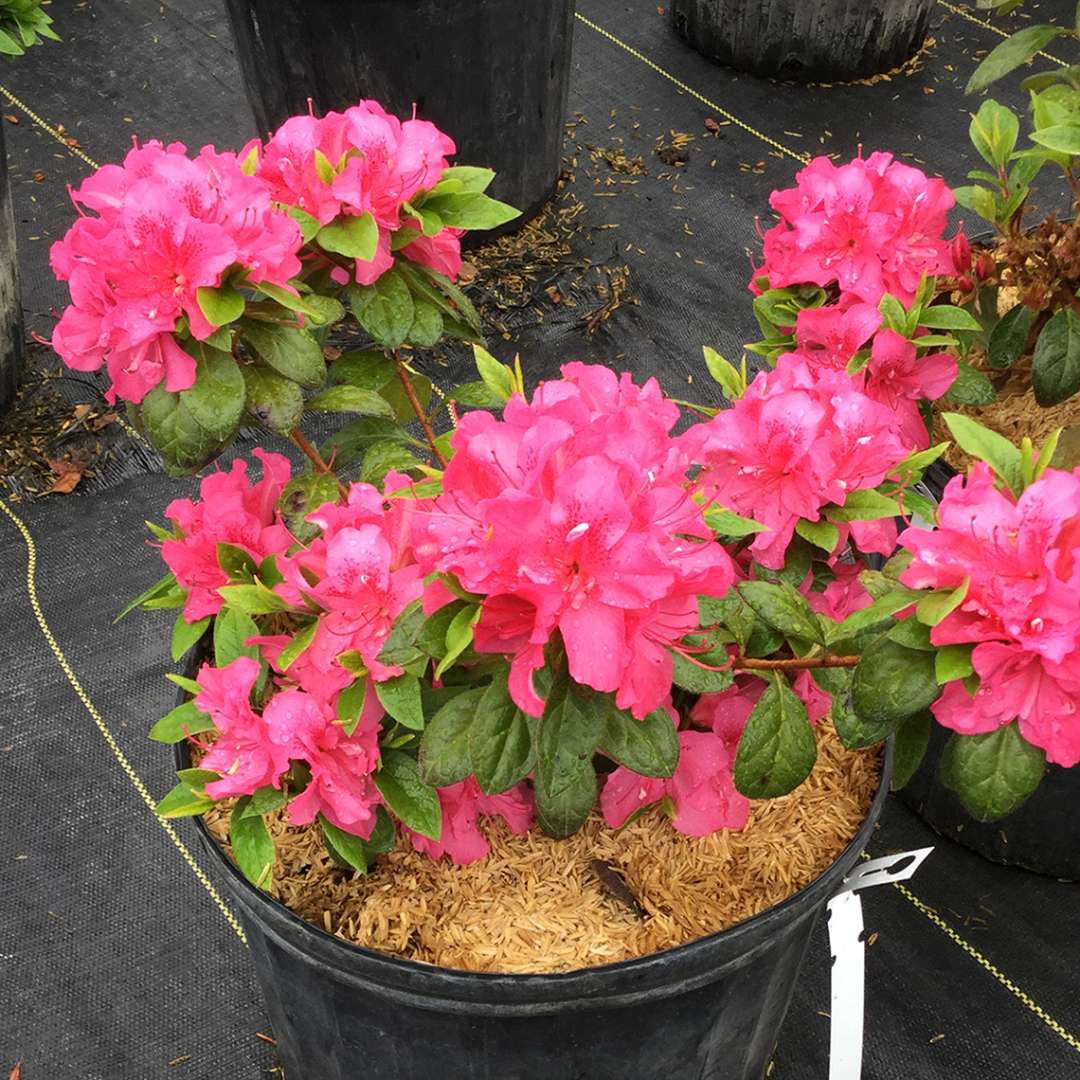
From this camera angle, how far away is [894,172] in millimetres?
1481

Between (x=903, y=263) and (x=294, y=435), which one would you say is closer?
(x=294, y=435)

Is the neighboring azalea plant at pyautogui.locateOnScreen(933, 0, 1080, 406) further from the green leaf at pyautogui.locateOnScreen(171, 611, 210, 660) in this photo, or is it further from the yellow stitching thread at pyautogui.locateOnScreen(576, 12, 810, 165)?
the yellow stitching thread at pyautogui.locateOnScreen(576, 12, 810, 165)

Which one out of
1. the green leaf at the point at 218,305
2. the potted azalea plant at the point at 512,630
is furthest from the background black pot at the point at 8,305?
the green leaf at the point at 218,305

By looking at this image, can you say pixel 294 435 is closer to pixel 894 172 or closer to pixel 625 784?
pixel 625 784

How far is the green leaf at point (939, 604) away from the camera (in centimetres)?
86

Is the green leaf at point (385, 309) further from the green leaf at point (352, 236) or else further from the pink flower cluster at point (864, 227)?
the pink flower cluster at point (864, 227)

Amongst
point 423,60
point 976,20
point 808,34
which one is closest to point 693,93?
point 808,34

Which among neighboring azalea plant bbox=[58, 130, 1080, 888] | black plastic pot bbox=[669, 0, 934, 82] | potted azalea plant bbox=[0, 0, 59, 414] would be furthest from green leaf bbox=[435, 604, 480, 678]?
black plastic pot bbox=[669, 0, 934, 82]

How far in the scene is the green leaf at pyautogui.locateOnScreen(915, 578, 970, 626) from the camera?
2.84ft

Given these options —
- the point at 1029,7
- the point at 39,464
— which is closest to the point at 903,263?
the point at 39,464

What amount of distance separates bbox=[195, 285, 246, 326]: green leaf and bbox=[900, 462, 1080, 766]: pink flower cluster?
1.82ft

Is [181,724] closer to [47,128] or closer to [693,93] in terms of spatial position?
Answer: [47,128]

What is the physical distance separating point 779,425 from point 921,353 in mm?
445

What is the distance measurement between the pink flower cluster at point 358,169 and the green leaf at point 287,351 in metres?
0.10
